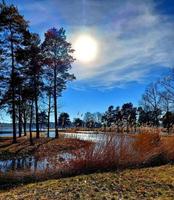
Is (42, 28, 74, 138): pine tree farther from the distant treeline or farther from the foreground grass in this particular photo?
the foreground grass

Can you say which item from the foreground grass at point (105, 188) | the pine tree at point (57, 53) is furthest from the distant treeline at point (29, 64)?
the foreground grass at point (105, 188)

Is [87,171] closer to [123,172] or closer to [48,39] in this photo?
[123,172]

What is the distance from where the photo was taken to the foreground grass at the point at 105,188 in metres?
6.86

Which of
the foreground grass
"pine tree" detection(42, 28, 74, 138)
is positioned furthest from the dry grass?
"pine tree" detection(42, 28, 74, 138)

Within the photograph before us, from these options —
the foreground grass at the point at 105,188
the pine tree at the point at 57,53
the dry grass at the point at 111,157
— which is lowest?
the foreground grass at the point at 105,188

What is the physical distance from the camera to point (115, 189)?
24.1 ft

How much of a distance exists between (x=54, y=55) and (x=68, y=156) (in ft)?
83.7

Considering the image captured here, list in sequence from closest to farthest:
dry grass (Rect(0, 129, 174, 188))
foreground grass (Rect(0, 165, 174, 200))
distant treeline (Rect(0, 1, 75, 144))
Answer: foreground grass (Rect(0, 165, 174, 200))
dry grass (Rect(0, 129, 174, 188))
distant treeline (Rect(0, 1, 75, 144))

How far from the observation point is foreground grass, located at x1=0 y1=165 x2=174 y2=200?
686cm

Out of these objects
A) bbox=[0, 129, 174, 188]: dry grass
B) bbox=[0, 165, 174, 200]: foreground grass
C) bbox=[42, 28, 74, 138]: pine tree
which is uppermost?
bbox=[42, 28, 74, 138]: pine tree

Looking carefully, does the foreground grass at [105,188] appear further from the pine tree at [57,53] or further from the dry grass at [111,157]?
the pine tree at [57,53]

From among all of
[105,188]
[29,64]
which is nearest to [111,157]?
[105,188]

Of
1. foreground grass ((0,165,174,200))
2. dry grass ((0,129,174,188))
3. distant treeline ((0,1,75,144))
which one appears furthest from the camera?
distant treeline ((0,1,75,144))

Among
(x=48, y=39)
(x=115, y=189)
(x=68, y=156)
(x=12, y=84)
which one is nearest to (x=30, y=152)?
(x=12, y=84)
